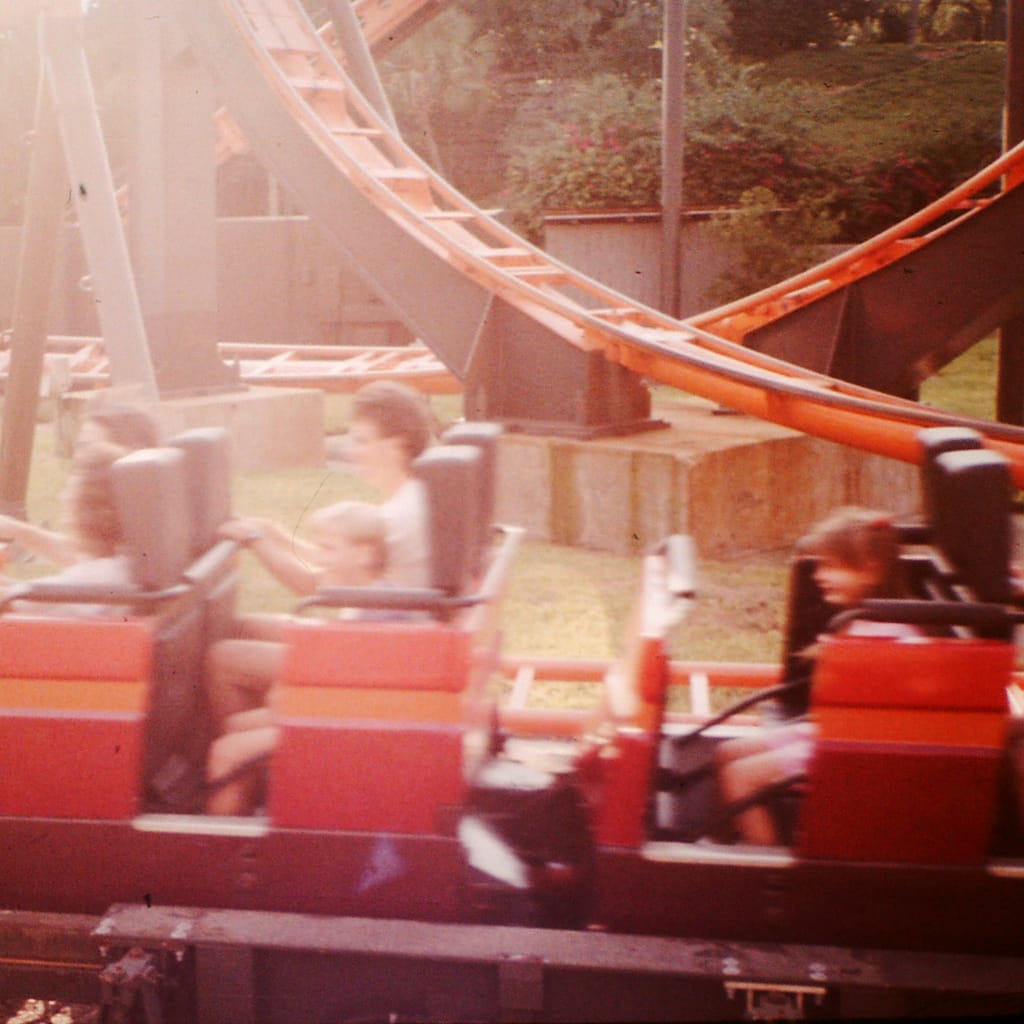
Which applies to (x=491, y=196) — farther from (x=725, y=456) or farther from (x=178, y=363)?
(x=725, y=456)

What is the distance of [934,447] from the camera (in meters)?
2.47

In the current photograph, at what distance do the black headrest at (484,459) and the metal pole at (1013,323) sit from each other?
15.5ft

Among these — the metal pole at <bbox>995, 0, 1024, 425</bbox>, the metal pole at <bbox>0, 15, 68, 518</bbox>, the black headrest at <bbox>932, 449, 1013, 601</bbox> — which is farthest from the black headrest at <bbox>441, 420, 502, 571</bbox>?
the metal pole at <bbox>995, 0, 1024, 425</bbox>

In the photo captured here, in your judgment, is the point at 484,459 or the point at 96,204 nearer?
the point at 484,459

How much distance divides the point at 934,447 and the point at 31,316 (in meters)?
4.74

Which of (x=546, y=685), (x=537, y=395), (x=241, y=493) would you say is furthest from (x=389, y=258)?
(x=546, y=685)

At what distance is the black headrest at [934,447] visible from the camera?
244 centimetres

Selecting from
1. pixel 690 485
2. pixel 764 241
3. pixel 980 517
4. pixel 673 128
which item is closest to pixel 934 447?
pixel 980 517

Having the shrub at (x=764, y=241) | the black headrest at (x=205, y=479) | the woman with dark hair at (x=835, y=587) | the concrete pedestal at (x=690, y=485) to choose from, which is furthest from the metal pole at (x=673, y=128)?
the woman with dark hair at (x=835, y=587)

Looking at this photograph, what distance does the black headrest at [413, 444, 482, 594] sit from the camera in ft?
7.56

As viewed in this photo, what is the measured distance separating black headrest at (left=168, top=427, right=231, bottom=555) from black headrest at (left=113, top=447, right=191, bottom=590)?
22 cm

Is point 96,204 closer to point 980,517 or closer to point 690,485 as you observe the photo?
point 690,485

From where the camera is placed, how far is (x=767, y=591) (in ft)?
17.5

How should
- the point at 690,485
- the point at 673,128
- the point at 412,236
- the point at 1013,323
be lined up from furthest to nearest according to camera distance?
the point at 673,128 → the point at 1013,323 → the point at 412,236 → the point at 690,485
